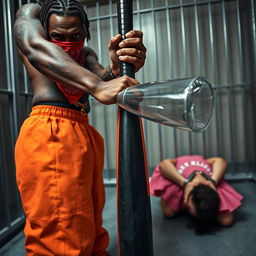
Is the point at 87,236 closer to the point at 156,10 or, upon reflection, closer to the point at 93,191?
the point at 93,191

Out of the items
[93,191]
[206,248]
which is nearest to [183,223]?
[206,248]

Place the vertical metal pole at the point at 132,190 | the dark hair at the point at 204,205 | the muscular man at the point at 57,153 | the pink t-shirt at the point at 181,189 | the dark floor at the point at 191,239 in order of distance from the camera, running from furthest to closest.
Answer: the pink t-shirt at the point at 181,189
the dark hair at the point at 204,205
the dark floor at the point at 191,239
the muscular man at the point at 57,153
the vertical metal pole at the point at 132,190

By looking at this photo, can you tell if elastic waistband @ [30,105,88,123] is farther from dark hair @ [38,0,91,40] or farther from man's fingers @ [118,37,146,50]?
man's fingers @ [118,37,146,50]

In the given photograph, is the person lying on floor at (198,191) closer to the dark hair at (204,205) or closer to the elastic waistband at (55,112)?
the dark hair at (204,205)

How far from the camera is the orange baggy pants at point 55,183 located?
0.59 meters

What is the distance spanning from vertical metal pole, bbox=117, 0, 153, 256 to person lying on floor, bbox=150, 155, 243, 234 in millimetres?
932

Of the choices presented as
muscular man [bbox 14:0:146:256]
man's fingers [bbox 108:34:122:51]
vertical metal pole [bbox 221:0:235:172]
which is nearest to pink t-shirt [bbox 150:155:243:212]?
vertical metal pole [bbox 221:0:235:172]

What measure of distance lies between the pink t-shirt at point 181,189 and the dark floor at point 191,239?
8 cm

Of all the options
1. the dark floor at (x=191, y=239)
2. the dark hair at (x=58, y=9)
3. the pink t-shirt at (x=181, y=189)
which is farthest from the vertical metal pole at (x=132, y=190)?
the pink t-shirt at (x=181, y=189)

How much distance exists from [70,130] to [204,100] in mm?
412

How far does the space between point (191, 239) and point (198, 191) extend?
24 centimetres

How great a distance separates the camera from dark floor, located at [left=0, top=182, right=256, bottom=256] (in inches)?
39.0

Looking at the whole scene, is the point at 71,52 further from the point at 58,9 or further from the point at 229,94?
the point at 229,94

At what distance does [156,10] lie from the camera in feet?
6.39
